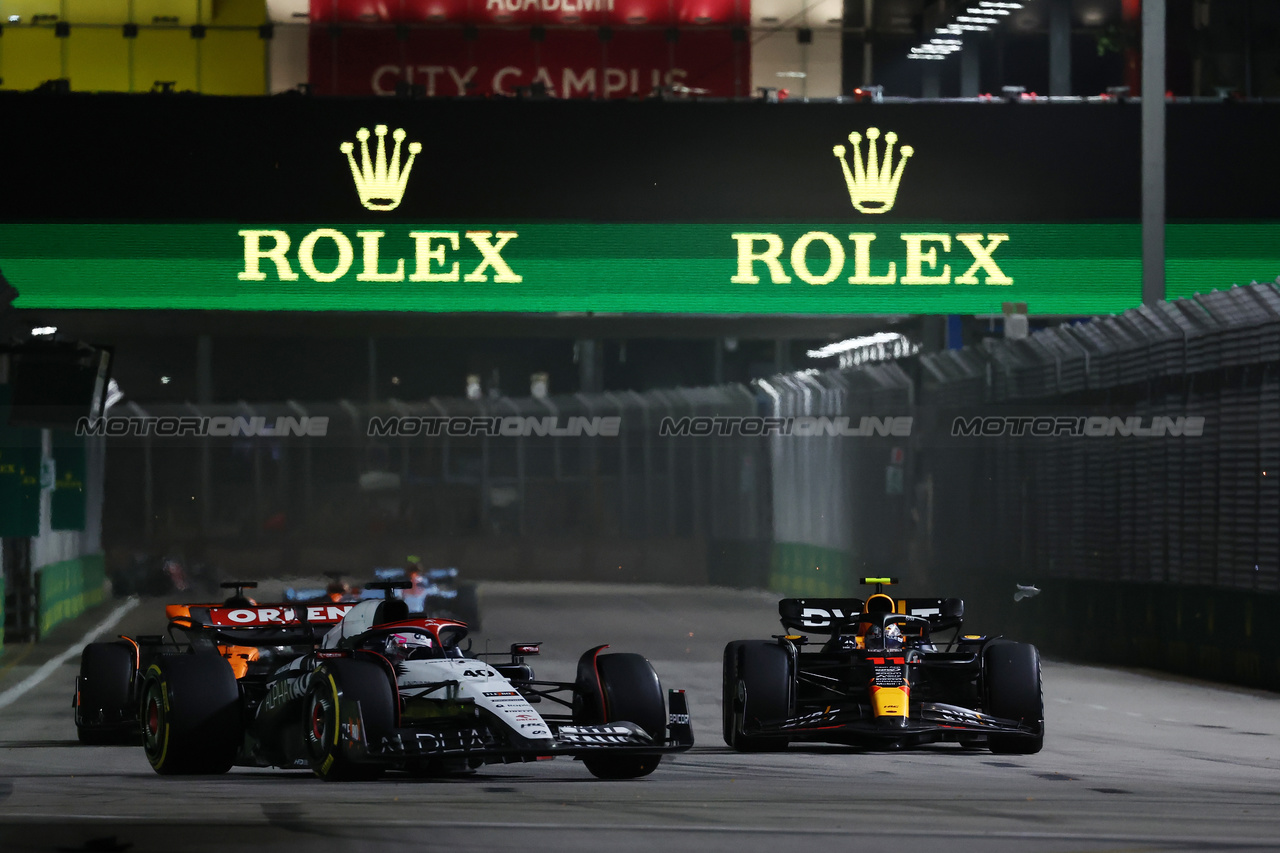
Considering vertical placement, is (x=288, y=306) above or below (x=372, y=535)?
above

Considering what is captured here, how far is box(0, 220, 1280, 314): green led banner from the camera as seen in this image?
20.1 meters

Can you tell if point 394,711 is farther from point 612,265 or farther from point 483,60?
point 483,60

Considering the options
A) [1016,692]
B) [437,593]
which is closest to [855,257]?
[437,593]

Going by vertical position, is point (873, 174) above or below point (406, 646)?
above

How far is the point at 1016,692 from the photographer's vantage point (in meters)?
12.2

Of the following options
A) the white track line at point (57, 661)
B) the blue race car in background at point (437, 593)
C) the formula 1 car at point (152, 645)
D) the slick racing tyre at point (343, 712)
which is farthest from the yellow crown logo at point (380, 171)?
the slick racing tyre at point (343, 712)

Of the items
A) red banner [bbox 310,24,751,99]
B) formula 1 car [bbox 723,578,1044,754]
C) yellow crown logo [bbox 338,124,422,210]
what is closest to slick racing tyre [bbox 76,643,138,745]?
formula 1 car [bbox 723,578,1044,754]

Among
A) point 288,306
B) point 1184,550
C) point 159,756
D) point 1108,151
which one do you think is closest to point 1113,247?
point 1108,151

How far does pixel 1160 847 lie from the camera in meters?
7.93

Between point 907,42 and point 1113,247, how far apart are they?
36.4 ft

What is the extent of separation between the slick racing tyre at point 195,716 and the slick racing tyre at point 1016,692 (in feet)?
13.8

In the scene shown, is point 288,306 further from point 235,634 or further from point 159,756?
point 159,756

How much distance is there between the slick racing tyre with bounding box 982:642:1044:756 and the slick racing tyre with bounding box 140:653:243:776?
166 inches

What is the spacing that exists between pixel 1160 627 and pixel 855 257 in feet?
14.8
